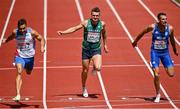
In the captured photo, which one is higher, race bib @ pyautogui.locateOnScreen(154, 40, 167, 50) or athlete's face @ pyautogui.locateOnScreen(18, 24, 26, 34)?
Result: athlete's face @ pyautogui.locateOnScreen(18, 24, 26, 34)

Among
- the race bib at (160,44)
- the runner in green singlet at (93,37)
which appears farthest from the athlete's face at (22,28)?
the race bib at (160,44)

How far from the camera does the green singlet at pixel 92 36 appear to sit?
44.0ft

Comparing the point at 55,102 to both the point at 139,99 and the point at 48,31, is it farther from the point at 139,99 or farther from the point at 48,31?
the point at 48,31

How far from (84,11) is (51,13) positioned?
1321 millimetres

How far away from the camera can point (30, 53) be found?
1335 centimetres

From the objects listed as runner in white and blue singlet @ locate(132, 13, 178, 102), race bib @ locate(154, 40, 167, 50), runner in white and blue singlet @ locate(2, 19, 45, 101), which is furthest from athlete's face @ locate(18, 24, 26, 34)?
race bib @ locate(154, 40, 167, 50)

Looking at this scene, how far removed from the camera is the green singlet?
44.0ft

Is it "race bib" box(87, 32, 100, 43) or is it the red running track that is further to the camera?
the red running track

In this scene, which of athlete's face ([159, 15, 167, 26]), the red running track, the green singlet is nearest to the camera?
athlete's face ([159, 15, 167, 26])

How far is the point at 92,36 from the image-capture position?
44.1ft

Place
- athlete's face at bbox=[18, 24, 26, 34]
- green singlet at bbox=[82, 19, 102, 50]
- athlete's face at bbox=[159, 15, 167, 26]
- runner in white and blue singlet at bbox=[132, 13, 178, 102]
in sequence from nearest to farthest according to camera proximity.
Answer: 1. athlete's face at bbox=[18, 24, 26, 34]
2. athlete's face at bbox=[159, 15, 167, 26]
3. runner in white and blue singlet at bbox=[132, 13, 178, 102]
4. green singlet at bbox=[82, 19, 102, 50]

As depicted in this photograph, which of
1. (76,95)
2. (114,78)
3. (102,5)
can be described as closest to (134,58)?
(114,78)

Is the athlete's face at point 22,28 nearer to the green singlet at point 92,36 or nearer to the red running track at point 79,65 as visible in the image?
the green singlet at point 92,36

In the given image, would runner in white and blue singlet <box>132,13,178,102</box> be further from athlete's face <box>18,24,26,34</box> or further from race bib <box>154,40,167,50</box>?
athlete's face <box>18,24,26,34</box>
